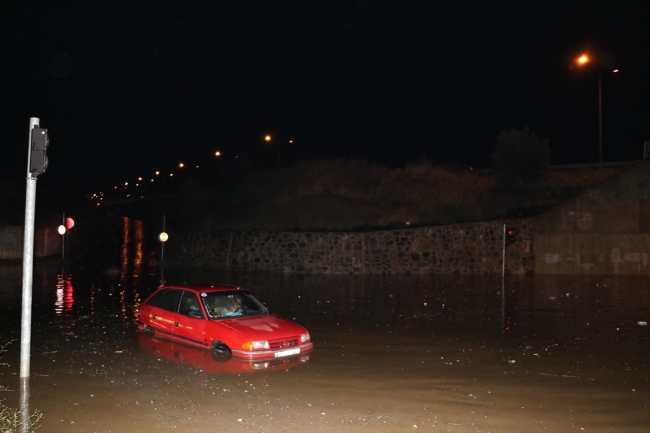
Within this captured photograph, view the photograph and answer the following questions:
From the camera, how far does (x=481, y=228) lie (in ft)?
97.0

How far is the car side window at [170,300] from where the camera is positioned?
12.0 metres

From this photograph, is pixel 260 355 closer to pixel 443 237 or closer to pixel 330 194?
pixel 443 237

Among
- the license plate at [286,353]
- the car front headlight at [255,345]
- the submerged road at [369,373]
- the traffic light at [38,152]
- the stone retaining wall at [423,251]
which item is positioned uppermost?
the traffic light at [38,152]

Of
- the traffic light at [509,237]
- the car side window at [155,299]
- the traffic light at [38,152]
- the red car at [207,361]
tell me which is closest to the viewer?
the traffic light at [38,152]

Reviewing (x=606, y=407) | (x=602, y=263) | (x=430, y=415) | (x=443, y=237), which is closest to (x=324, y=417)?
(x=430, y=415)

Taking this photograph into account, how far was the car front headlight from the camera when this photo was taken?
32.9ft

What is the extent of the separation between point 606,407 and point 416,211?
23.8 meters

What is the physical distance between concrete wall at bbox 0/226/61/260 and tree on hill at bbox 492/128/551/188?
97.9 ft

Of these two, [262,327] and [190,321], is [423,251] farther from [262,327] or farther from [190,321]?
[262,327]

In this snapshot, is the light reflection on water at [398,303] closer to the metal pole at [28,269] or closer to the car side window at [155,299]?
the car side window at [155,299]

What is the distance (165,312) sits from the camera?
12.0 m

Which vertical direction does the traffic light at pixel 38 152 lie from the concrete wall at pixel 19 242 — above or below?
above

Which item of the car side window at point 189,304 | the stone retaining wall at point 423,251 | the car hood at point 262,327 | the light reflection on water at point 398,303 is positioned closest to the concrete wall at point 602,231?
the stone retaining wall at point 423,251

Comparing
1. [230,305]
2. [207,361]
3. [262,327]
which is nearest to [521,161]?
[230,305]
